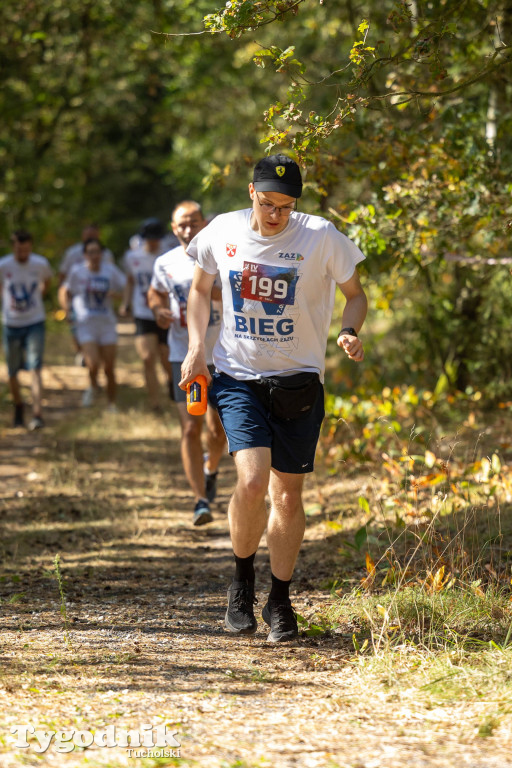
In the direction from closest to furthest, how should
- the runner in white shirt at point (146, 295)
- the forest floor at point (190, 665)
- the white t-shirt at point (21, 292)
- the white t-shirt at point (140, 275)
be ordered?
the forest floor at point (190, 665) → the white t-shirt at point (21, 292) → the runner in white shirt at point (146, 295) → the white t-shirt at point (140, 275)

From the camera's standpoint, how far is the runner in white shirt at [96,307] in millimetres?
11234

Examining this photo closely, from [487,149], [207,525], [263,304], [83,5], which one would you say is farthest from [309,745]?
[83,5]

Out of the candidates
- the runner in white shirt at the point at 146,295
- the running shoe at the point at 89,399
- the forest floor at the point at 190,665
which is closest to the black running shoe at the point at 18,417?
the running shoe at the point at 89,399

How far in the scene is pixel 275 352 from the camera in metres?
4.47

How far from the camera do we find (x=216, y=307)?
6.84 m

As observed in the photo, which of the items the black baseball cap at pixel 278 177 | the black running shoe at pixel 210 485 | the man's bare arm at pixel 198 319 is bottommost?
the black running shoe at pixel 210 485

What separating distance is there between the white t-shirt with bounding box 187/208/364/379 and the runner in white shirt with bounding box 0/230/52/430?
6.42m

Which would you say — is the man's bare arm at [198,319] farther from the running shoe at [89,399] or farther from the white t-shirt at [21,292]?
the running shoe at [89,399]

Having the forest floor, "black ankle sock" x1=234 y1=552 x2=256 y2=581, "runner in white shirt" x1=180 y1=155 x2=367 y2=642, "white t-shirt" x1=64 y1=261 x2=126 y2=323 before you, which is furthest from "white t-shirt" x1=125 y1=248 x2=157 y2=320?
"black ankle sock" x1=234 y1=552 x2=256 y2=581

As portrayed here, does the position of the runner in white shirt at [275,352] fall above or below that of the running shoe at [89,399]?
above

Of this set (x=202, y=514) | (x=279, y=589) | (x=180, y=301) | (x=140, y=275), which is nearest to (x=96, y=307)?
(x=140, y=275)

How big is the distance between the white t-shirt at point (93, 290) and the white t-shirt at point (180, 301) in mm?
4287

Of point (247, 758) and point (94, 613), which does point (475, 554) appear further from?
point (247, 758)

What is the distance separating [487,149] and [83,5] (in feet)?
25.0
